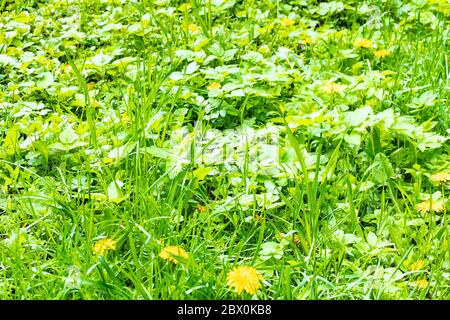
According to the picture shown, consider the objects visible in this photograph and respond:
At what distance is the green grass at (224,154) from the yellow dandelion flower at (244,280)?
0.06m

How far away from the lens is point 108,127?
324 cm

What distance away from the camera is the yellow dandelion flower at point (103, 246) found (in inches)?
96.8

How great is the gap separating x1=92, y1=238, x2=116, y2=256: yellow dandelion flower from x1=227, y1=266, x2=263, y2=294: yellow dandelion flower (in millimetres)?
424

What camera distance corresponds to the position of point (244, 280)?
2.28 meters

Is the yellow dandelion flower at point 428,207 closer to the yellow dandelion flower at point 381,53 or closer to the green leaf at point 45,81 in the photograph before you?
the yellow dandelion flower at point 381,53

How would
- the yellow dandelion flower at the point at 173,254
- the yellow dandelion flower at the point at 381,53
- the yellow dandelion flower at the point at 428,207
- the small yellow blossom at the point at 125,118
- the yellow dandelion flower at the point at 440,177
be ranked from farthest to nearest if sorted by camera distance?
the yellow dandelion flower at the point at 381,53 < the small yellow blossom at the point at 125,118 < the yellow dandelion flower at the point at 440,177 < the yellow dandelion flower at the point at 428,207 < the yellow dandelion flower at the point at 173,254

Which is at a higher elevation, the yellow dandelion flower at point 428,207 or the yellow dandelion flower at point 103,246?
the yellow dandelion flower at point 103,246

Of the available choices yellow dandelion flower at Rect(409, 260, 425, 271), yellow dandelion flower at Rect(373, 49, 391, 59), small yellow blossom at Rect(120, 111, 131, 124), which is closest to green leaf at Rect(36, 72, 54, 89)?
small yellow blossom at Rect(120, 111, 131, 124)

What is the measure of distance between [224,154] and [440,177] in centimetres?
86

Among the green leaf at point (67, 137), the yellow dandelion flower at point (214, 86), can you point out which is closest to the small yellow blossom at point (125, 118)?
the green leaf at point (67, 137)

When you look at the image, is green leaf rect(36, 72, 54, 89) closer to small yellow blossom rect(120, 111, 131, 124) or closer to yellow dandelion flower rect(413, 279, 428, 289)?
small yellow blossom rect(120, 111, 131, 124)

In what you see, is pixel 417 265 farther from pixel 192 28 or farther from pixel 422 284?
pixel 192 28

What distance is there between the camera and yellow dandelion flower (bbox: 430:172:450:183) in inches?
112
